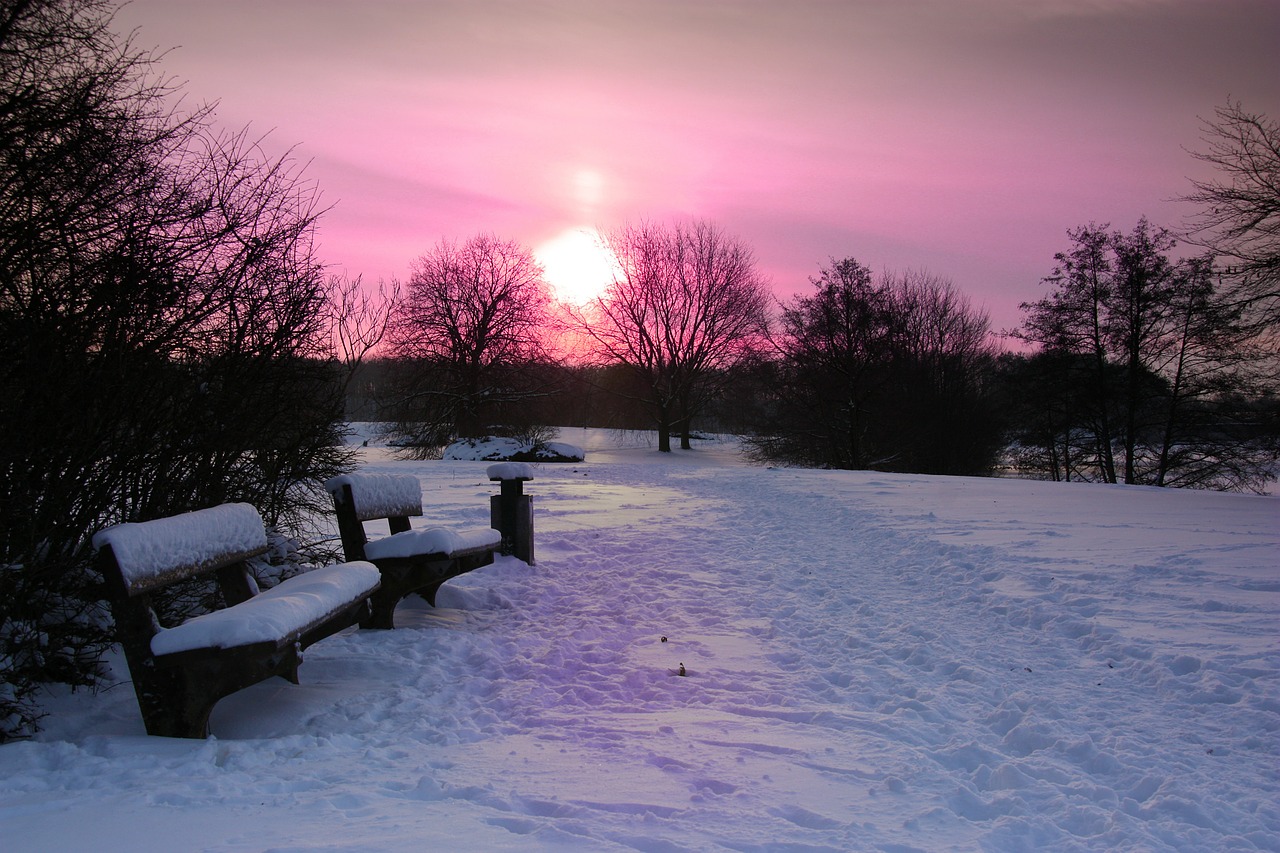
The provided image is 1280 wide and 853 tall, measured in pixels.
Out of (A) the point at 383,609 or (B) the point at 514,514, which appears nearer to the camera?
(A) the point at 383,609

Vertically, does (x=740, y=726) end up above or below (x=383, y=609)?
below

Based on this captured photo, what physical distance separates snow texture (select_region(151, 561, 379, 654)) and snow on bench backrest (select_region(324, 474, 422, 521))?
4.12 feet

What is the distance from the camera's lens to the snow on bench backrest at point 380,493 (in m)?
5.30

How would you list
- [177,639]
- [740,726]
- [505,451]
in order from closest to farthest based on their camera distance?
[177,639]
[740,726]
[505,451]

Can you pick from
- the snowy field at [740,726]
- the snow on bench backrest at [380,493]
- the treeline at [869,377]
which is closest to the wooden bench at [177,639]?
the snowy field at [740,726]

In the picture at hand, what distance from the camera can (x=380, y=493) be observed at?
18.5 feet

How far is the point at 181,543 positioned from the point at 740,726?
2682 mm

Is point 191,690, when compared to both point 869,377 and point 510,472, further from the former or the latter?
point 869,377

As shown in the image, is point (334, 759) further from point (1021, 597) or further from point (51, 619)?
point (1021, 597)

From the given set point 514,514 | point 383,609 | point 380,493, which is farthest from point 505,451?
point 383,609

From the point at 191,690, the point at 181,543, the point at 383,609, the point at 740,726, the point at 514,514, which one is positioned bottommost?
the point at 740,726

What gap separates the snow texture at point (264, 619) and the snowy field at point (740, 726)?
16.7 inches

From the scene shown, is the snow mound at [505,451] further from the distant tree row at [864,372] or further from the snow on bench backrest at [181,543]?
the snow on bench backrest at [181,543]

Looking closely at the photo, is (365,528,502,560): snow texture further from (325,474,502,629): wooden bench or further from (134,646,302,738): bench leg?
(134,646,302,738): bench leg
